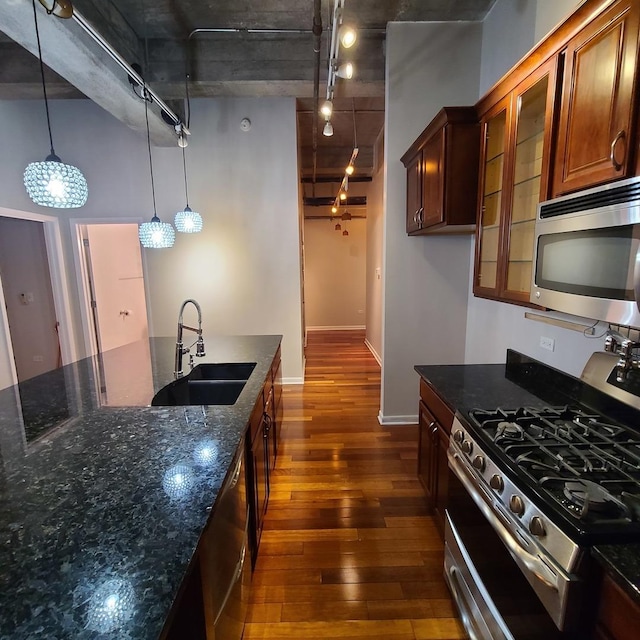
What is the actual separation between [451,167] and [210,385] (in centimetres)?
203

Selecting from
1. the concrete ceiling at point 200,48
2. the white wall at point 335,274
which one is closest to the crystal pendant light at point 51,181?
the concrete ceiling at point 200,48

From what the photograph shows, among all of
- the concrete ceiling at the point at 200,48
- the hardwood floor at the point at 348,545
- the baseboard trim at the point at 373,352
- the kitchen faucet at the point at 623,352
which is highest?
the concrete ceiling at the point at 200,48

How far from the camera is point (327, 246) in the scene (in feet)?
25.0

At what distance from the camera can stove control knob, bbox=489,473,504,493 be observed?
108 centimetres

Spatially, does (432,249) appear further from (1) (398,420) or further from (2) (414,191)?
(1) (398,420)

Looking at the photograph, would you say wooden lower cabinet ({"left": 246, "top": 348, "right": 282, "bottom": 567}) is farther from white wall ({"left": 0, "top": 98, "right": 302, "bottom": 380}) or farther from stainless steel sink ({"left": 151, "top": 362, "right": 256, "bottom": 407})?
white wall ({"left": 0, "top": 98, "right": 302, "bottom": 380})

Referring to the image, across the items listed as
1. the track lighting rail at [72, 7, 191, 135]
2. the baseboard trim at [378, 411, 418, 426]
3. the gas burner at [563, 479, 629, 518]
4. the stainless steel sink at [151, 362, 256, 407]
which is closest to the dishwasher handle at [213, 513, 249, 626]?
the stainless steel sink at [151, 362, 256, 407]

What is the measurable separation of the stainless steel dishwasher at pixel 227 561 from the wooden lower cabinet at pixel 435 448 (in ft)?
3.27

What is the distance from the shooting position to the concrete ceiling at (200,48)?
7.63 ft

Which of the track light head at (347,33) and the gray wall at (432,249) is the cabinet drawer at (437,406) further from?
the track light head at (347,33)

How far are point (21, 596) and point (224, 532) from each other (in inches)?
21.2

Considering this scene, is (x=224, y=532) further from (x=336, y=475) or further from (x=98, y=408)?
(x=336, y=475)

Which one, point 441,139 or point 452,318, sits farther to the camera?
point 452,318

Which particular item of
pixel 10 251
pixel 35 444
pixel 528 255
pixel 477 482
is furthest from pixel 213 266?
pixel 477 482
